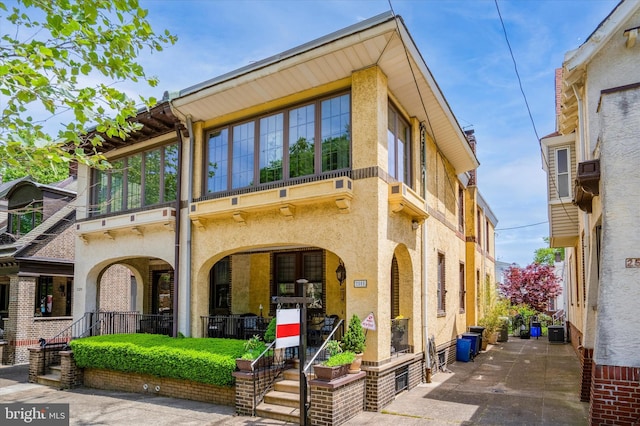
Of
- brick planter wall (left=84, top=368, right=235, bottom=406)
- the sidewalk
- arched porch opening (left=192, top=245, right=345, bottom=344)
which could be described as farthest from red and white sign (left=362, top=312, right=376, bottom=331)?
brick planter wall (left=84, top=368, right=235, bottom=406)

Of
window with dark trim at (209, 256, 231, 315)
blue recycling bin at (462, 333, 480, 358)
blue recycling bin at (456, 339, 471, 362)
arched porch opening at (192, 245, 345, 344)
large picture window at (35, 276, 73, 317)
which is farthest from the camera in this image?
large picture window at (35, 276, 73, 317)

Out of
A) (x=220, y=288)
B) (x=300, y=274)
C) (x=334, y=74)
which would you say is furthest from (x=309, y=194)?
(x=220, y=288)

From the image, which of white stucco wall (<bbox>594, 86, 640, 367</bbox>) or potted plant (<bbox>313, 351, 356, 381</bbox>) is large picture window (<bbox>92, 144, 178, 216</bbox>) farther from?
white stucco wall (<bbox>594, 86, 640, 367</bbox>)

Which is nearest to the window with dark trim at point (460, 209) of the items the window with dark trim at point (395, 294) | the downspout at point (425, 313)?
the window with dark trim at point (395, 294)

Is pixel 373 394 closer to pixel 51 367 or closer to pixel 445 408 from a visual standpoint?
pixel 445 408

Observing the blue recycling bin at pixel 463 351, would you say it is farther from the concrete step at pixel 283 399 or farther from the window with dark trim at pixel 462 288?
the concrete step at pixel 283 399

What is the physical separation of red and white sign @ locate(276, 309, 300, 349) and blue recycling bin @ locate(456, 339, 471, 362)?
924 centimetres

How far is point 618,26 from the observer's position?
29.7 feet

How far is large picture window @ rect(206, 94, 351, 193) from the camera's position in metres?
10.4

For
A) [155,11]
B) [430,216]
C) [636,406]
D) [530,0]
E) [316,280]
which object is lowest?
[636,406]

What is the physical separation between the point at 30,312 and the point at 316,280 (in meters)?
11.0

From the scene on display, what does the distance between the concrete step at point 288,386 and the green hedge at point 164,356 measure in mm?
976

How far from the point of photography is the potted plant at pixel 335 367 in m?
8.41

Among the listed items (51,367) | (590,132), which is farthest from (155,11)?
(51,367)
